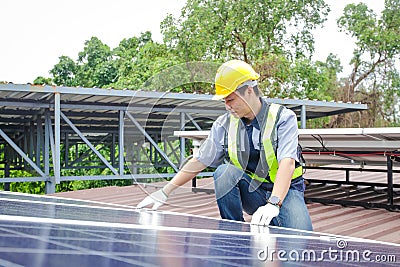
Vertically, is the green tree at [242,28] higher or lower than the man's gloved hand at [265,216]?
higher

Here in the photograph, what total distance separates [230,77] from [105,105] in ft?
27.0

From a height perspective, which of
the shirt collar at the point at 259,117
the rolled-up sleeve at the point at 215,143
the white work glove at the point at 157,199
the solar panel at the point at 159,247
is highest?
the shirt collar at the point at 259,117

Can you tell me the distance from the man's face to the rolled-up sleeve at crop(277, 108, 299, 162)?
23 cm

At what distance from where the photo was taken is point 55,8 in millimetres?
44406

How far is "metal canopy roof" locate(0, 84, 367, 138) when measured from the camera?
7038mm

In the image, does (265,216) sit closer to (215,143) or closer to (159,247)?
(215,143)

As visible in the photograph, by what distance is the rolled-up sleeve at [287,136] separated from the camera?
3.00m

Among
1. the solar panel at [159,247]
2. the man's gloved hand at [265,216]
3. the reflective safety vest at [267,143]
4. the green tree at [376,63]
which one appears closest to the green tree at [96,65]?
the green tree at [376,63]

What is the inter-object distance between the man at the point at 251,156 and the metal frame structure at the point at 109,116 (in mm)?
799

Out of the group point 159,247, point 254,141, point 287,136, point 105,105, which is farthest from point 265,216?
point 105,105

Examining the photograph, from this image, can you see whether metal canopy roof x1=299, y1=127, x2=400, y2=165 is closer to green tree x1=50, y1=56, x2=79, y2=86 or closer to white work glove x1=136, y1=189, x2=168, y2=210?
white work glove x1=136, y1=189, x2=168, y2=210

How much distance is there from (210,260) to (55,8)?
152 ft

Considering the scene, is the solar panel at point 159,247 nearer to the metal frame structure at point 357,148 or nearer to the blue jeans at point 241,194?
the blue jeans at point 241,194

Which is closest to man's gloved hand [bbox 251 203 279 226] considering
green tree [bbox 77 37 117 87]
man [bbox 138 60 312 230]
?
man [bbox 138 60 312 230]
